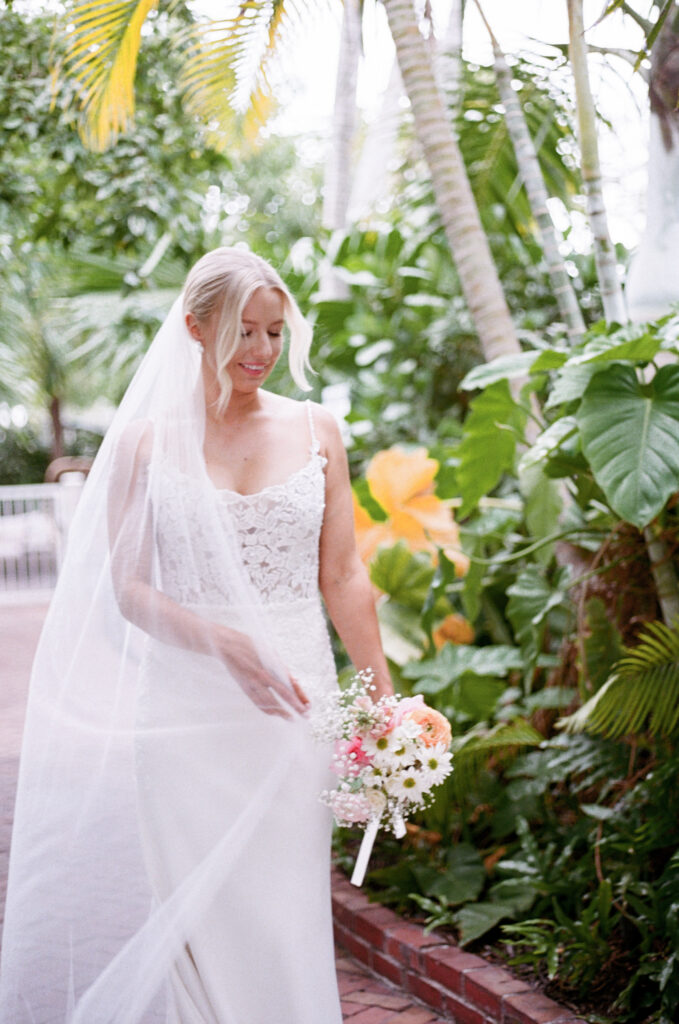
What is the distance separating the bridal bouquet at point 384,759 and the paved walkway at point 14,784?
765 millimetres

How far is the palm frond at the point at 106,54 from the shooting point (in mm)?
3020

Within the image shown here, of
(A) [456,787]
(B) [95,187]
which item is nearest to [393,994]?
(A) [456,787]

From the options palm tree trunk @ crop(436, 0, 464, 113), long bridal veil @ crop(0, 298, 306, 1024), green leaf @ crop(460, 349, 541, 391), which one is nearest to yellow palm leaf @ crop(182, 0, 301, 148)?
palm tree trunk @ crop(436, 0, 464, 113)

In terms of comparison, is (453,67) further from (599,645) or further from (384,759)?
(384,759)

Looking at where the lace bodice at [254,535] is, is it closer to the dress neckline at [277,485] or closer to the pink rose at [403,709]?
the dress neckline at [277,485]

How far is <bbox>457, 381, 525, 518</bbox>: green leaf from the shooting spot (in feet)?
10.8

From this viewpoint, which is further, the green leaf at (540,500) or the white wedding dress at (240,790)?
the green leaf at (540,500)

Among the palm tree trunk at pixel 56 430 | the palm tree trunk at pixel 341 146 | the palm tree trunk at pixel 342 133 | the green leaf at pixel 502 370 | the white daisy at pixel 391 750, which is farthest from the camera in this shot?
the palm tree trunk at pixel 56 430

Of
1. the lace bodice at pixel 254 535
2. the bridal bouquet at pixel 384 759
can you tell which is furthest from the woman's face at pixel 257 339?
the bridal bouquet at pixel 384 759

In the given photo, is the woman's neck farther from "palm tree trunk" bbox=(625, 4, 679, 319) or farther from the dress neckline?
"palm tree trunk" bbox=(625, 4, 679, 319)

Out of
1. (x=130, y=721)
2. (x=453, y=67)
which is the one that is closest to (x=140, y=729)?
(x=130, y=721)

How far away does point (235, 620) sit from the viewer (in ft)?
6.68

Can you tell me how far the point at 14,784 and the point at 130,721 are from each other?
34 cm

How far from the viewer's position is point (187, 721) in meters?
2.08
